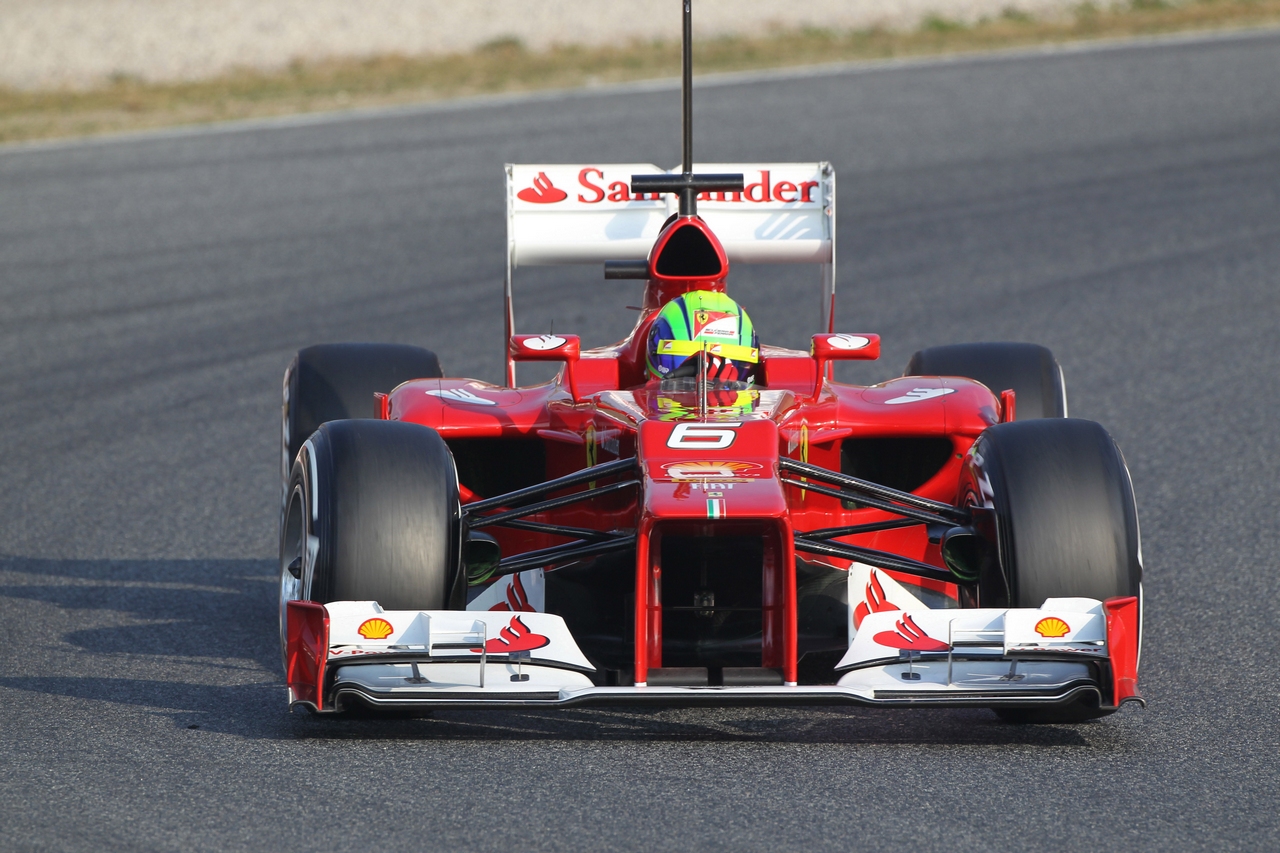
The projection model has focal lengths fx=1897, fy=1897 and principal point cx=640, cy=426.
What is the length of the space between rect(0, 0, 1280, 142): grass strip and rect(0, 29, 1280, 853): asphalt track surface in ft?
4.73

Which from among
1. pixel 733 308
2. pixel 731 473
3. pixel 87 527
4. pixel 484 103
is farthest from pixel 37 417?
pixel 484 103

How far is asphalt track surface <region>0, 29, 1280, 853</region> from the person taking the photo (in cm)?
490

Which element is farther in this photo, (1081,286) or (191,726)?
(1081,286)

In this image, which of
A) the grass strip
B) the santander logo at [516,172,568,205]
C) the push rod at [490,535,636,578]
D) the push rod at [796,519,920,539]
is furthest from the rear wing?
the grass strip

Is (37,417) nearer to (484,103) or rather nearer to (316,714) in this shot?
(316,714)

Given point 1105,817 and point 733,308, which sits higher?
point 733,308

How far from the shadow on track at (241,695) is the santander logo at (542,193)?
76.5 inches

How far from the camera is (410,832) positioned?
15.3ft

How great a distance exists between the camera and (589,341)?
1190 cm

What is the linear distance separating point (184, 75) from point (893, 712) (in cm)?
1836

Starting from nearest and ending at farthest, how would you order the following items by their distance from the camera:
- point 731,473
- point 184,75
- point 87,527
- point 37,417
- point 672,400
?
point 731,473 → point 672,400 → point 87,527 → point 37,417 → point 184,75

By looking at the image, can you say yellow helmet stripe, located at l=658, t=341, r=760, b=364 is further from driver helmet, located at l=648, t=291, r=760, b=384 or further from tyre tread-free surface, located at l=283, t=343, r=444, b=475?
tyre tread-free surface, located at l=283, t=343, r=444, b=475

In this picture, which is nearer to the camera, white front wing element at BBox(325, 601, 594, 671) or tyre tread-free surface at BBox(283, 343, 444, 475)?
white front wing element at BBox(325, 601, 594, 671)

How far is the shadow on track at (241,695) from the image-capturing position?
553 cm
